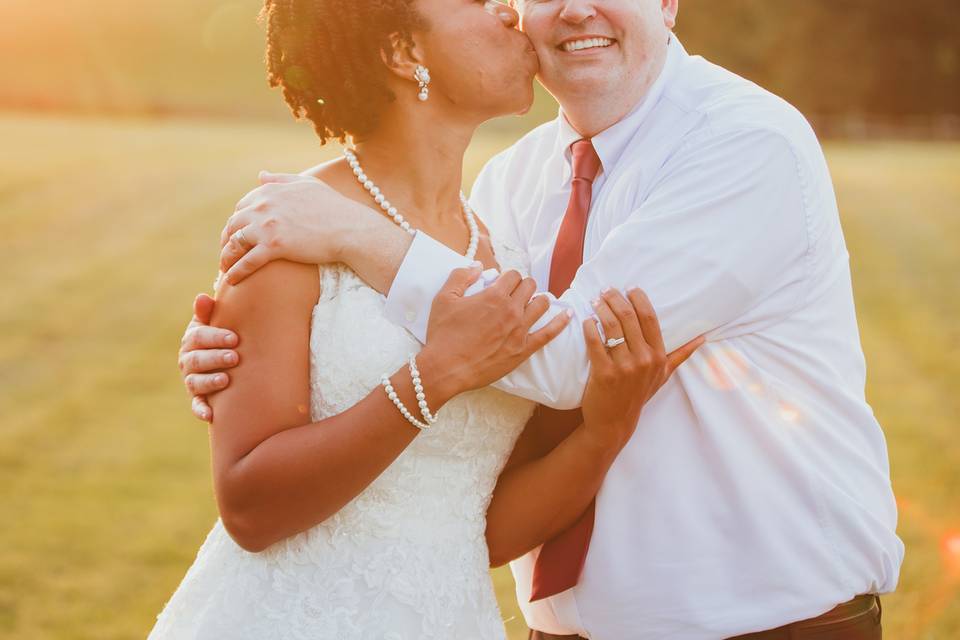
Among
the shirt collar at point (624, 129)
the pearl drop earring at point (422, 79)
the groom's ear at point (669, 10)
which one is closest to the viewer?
the pearl drop earring at point (422, 79)

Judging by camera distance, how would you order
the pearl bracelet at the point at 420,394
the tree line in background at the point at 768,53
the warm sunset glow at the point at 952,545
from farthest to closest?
the tree line in background at the point at 768,53 → the warm sunset glow at the point at 952,545 → the pearl bracelet at the point at 420,394

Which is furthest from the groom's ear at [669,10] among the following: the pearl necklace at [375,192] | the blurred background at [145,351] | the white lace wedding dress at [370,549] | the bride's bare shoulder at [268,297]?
the blurred background at [145,351]

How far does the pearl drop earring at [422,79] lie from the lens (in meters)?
2.91

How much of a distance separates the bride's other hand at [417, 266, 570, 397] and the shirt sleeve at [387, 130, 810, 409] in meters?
0.05

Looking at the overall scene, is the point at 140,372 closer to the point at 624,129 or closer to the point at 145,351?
the point at 145,351

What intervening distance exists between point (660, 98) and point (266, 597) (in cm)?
168

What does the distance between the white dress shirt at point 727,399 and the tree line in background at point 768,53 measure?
42.9 m

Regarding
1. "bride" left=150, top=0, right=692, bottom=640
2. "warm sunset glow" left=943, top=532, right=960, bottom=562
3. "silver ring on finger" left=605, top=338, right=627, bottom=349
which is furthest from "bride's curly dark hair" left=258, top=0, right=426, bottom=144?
"warm sunset glow" left=943, top=532, right=960, bottom=562

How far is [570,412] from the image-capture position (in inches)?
113

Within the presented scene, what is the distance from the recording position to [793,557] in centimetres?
268

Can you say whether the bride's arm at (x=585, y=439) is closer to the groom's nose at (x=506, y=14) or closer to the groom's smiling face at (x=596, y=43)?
the groom's smiling face at (x=596, y=43)

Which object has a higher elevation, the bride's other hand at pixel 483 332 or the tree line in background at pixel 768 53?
the tree line in background at pixel 768 53

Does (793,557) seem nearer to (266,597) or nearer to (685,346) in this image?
(685,346)

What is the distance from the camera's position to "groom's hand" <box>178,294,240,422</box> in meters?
2.54
